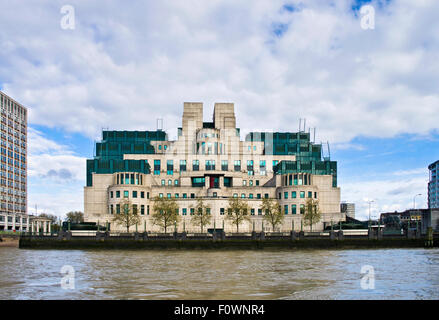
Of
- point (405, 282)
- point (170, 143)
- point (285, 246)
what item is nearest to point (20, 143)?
point (170, 143)

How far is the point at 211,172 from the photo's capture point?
13312 centimetres

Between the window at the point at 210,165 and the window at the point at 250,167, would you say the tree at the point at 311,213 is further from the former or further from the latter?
the window at the point at 210,165

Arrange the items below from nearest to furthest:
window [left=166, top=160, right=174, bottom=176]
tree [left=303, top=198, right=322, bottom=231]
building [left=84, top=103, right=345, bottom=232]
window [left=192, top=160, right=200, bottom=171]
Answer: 1. tree [left=303, top=198, right=322, bottom=231]
2. building [left=84, top=103, right=345, bottom=232]
3. window [left=192, top=160, right=200, bottom=171]
4. window [left=166, top=160, right=174, bottom=176]

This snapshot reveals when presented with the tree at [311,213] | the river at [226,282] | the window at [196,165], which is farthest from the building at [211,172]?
the river at [226,282]

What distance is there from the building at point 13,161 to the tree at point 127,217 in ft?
227

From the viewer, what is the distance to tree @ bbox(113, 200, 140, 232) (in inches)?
4405

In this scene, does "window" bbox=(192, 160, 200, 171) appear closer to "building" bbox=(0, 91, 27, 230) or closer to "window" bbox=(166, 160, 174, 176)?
"window" bbox=(166, 160, 174, 176)

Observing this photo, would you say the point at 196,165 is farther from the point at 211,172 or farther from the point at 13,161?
the point at 13,161

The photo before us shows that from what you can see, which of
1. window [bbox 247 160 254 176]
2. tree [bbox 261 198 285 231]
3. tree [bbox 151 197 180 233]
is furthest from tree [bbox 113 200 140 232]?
window [bbox 247 160 254 176]

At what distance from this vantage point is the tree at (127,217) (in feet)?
367

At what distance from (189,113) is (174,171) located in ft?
71.8

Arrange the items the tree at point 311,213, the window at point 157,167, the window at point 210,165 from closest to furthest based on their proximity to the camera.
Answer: the tree at point 311,213, the window at point 210,165, the window at point 157,167

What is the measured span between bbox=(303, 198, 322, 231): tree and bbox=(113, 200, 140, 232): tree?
42.8 metres

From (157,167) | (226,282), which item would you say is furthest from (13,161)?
(226,282)
